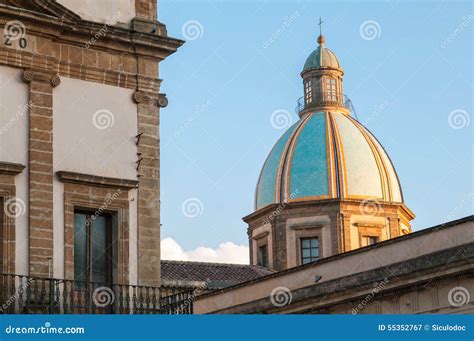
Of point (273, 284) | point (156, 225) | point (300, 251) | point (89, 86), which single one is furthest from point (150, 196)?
point (300, 251)

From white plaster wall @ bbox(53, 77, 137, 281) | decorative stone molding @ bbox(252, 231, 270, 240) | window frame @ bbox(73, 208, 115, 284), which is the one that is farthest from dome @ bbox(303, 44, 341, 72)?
window frame @ bbox(73, 208, 115, 284)

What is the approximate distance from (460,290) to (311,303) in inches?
192

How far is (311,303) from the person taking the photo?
95.2 feet

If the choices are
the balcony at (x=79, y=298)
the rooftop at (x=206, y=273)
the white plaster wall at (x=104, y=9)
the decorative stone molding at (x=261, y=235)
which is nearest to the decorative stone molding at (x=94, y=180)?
the balcony at (x=79, y=298)

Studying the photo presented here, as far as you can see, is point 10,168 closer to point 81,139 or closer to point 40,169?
point 40,169

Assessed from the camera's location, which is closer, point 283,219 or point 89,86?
point 89,86

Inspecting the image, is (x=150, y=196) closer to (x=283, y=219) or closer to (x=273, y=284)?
(x=273, y=284)

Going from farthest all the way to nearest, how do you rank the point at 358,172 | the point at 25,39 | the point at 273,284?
the point at 358,172 < the point at 273,284 < the point at 25,39

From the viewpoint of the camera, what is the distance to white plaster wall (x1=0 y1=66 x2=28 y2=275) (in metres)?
20.2

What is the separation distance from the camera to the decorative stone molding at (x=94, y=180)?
68.0 feet

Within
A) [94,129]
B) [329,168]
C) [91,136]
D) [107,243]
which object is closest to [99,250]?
[107,243]

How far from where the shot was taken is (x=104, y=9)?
867 inches

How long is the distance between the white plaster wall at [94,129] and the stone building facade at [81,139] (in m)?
0.02

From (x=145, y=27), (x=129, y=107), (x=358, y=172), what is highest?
(x=358, y=172)
